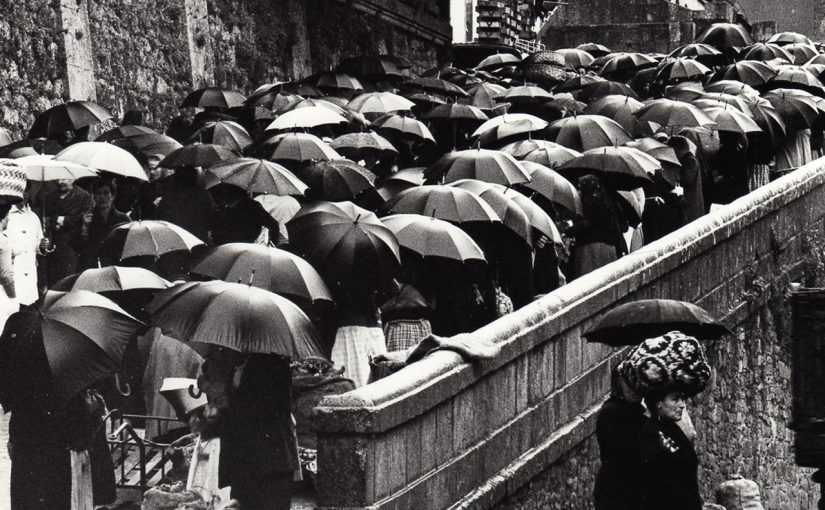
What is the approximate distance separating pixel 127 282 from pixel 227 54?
1377 cm

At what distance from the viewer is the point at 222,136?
42.5ft

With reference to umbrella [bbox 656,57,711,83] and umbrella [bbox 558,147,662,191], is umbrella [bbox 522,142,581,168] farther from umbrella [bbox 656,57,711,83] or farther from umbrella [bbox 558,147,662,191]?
umbrella [bbox 656,57,711,83]

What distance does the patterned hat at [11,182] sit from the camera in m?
8.26

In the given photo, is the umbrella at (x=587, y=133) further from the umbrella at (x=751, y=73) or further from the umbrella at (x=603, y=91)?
the umbrella at (x=751, y=73)

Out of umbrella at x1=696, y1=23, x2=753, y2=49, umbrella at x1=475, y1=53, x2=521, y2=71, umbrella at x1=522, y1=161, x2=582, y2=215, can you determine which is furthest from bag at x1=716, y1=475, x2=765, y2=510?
umbrella at x1=696, y1=23, x2=753, y2=49

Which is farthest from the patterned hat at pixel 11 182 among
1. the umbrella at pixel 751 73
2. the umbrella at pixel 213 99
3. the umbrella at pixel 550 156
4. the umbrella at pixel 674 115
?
the umbrella at pixel 751 73

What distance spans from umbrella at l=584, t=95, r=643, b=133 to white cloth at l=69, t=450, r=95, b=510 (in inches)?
310

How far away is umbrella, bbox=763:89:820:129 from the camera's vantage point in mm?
16500

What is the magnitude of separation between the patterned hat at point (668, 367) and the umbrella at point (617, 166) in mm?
5931

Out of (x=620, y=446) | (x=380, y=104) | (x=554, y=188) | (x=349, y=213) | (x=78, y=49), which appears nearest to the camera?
(x=620, y=446)

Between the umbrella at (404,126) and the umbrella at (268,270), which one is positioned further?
the umbrella at (404,126)

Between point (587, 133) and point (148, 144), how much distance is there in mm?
3237

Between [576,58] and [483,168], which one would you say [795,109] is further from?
[576,58]

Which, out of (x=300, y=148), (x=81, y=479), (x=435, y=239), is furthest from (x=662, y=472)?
(x=300, y=148)
